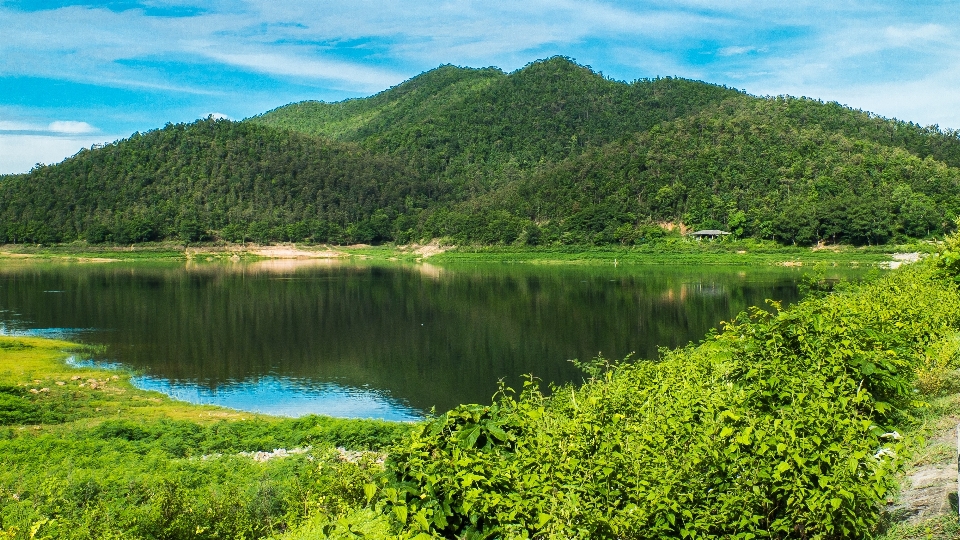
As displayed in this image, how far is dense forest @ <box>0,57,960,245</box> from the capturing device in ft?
310

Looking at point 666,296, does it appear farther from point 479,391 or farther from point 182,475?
point 182,475

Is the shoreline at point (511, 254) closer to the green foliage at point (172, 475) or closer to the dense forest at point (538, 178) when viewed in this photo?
the dense forest at point (538, 178)

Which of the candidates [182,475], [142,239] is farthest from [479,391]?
[142,239]

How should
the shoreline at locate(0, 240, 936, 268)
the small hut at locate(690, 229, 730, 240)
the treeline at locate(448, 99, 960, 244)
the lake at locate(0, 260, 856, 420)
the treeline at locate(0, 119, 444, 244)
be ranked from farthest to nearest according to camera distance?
the treeline at locate(0, 119, 444, 244) < the small hut at locate(690, 229, 730, 240) < the treeline at locate(448, 99, 960, 244) < the shoreline at locate(0, 240, 936, 268) < the lake at locate(0, 260, 856, 420)

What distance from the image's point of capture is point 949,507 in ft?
17.6

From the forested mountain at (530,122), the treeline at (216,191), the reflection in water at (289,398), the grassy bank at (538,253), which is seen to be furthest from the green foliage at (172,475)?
the forested mountain at (530,122)

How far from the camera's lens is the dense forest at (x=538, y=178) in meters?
94.4

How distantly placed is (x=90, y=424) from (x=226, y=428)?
3945mm

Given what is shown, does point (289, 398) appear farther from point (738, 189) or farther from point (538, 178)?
point (538, 178)

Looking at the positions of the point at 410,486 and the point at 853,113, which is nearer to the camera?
the point at 410,486

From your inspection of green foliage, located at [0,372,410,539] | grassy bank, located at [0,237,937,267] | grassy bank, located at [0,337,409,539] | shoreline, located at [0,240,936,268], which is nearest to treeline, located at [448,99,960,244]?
grassy bank, located at [0,237,937,267]

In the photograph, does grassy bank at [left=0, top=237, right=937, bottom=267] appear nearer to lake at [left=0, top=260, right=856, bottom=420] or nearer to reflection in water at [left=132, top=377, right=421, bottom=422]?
lake at [left=0, top=260, right=856, bottom=420]

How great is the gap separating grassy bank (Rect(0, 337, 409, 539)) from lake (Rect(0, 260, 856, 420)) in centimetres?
392

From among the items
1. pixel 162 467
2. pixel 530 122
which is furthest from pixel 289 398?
pixel 530 122
